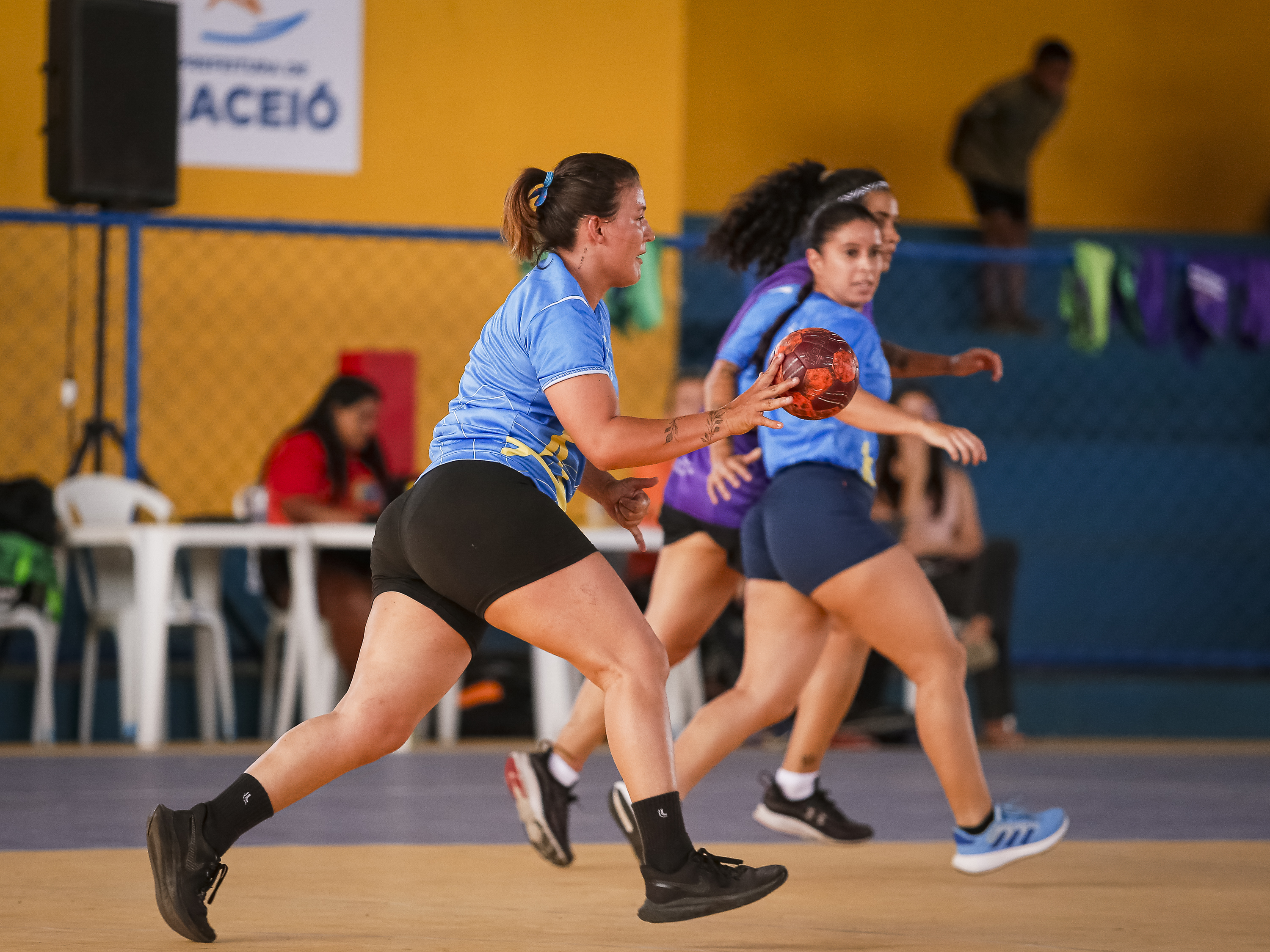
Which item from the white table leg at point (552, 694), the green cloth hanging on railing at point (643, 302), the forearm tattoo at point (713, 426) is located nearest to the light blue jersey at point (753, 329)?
the forearm tattoo at point (713, 426)

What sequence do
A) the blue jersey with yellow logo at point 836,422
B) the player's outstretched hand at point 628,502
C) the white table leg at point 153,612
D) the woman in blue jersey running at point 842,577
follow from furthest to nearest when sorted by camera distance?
1. the white table leg at point 153,612
2. the blue jersey with yellow logo at point 836,422
3. the woman in blue jersey running at point 842,577
4. the player's outstretched hand at point 628,502

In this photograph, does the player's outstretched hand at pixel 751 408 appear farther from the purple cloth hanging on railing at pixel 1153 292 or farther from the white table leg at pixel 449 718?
the purple cloth hanging on railing at pixel 1153 292

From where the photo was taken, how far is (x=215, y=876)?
3.15m

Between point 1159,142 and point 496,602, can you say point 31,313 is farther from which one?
point 1159,142

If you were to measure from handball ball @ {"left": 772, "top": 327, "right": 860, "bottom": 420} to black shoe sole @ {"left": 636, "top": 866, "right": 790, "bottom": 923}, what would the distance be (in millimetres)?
810

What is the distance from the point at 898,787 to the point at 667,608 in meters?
2.00

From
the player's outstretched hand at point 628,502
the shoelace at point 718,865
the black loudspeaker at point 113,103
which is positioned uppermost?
the black loudspeaker at point 113,103

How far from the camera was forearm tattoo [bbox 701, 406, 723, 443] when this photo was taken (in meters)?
3.00

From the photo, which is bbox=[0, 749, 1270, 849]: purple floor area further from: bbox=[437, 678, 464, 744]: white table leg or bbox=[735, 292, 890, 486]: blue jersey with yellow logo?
bbox=[735, 292, 890, 486]: blue jersey with yellow logo

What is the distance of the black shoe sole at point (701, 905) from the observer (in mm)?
3000

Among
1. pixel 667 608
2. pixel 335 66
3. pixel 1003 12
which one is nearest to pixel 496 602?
pixel 667 608

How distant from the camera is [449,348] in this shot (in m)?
9.65

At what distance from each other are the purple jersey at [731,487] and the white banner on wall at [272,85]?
5.31m

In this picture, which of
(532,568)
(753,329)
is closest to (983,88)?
(753,329)
